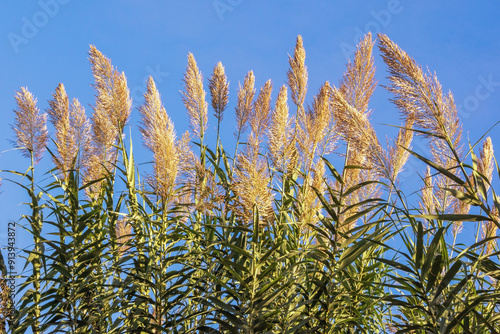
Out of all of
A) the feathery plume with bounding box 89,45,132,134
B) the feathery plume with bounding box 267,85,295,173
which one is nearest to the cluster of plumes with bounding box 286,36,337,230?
the feathery plume with bounding box 267,85,295,173

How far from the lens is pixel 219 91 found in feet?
13.2

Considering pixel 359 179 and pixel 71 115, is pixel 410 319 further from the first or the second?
pixel 71 115

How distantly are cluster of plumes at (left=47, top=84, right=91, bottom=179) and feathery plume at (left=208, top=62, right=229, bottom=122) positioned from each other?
1.01 m

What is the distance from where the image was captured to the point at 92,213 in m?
3.36

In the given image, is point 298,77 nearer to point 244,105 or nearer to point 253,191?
point 244,105

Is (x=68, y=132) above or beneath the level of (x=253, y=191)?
above

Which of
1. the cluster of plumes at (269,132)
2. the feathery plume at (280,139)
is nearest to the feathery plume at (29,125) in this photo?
the cluster of plumes at (269,132)

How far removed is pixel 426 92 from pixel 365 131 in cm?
35

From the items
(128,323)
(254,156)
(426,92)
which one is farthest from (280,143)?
(128,323)

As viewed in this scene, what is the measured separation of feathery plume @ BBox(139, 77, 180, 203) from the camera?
125 inches

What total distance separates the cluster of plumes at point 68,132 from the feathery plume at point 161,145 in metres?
0.68

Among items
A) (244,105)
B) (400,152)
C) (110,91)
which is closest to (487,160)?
(400,152)

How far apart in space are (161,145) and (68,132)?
1.15 m

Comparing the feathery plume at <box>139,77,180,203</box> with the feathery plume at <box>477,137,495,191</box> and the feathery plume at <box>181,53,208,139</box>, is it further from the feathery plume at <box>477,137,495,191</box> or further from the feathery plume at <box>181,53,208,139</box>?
the feathery plume at <box>477,137,495,191</box>
